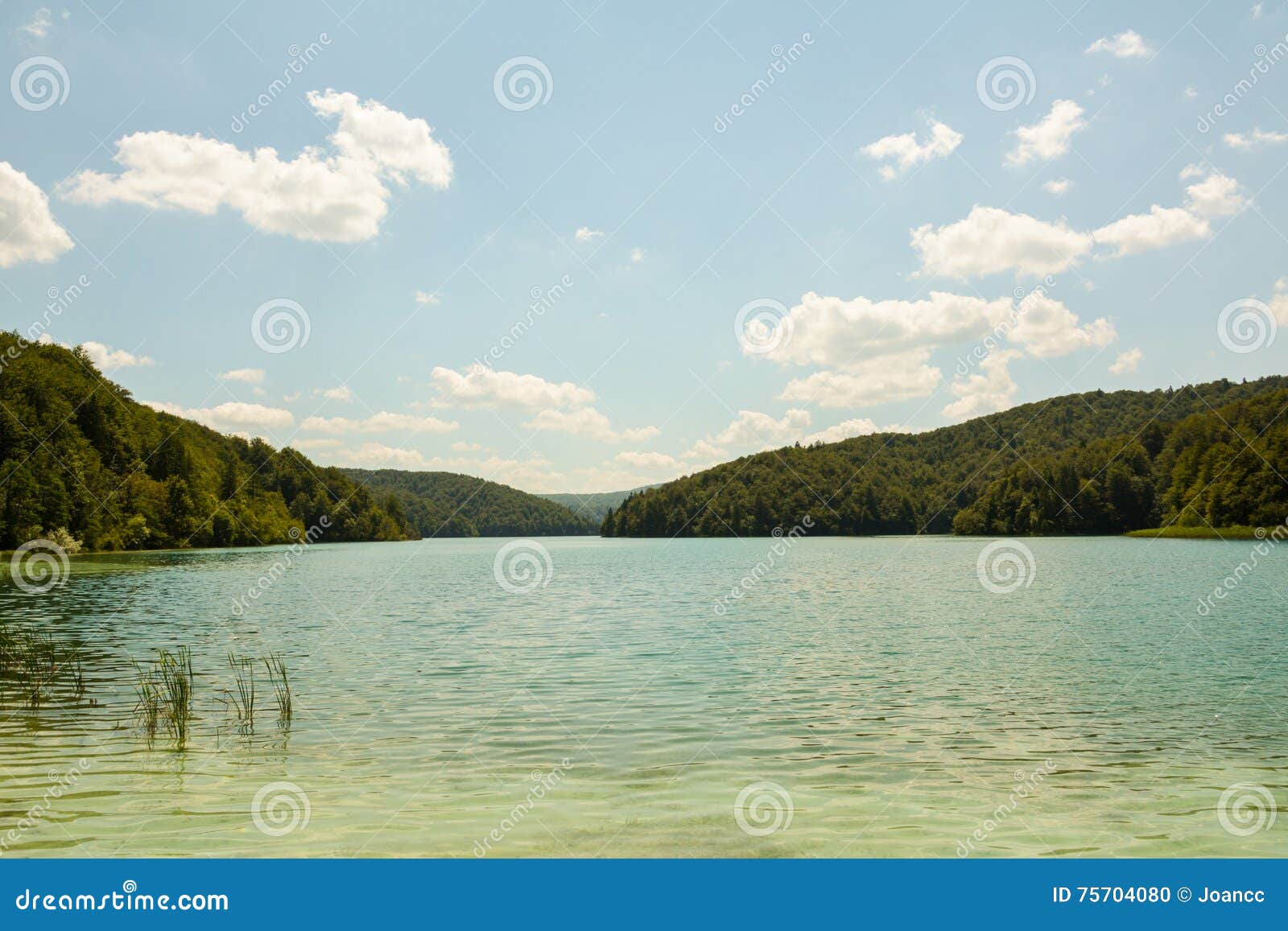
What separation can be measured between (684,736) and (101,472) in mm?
100977

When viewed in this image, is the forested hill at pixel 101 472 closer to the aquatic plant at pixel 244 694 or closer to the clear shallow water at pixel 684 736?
the clear shallow water at pixel 684 736

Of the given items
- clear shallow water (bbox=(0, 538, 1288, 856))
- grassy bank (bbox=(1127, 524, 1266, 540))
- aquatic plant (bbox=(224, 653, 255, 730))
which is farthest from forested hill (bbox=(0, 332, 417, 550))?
grassy bank (bbox=(1127, 524, 1266, 540))

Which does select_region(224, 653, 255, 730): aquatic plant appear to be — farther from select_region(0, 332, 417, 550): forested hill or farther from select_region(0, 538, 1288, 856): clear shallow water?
select_region(0, 332, 417, 550): forested hill

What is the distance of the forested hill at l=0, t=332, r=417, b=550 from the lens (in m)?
80.6

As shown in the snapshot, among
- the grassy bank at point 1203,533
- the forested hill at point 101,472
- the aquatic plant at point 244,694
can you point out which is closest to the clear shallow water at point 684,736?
A: the aquatic plant at point 244,694

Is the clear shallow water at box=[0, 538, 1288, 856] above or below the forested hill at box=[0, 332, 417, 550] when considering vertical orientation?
below

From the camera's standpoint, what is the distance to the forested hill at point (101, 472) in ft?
264

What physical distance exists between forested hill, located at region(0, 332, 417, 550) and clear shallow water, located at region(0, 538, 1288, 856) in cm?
5595

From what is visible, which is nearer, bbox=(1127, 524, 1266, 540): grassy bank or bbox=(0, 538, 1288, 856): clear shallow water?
bbox=(0, 538, 1288, 856): clear shallow water

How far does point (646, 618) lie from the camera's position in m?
35.1

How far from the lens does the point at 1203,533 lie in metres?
119

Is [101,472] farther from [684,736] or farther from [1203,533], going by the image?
[1203,533]

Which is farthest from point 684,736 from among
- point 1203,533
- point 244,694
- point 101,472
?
point 1203,533

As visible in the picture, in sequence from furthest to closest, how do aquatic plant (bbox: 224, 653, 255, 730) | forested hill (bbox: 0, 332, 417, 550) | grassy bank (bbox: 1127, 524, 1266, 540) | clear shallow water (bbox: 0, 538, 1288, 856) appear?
grassy bank (bbox: 1127, 524, 1266, 540)
forested hill (bbox: 0, 332, 417, 550)
aquatic plant (bbox: 224, 653, 255, 730)
clear shallow water (bbox: 0, 538, 1288, 856)
